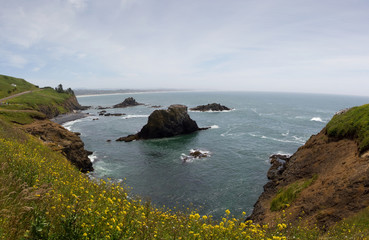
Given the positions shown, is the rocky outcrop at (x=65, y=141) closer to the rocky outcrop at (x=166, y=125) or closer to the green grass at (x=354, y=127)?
the rocky outcrop at (x=166, y=125)

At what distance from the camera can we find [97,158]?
Result: 134 ft

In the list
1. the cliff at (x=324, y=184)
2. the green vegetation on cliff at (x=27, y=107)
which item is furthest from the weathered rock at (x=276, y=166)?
the green vegetation on cliff at (x=27, y=107)

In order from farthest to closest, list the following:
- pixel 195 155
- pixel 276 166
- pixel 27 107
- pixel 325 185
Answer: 1. pixel 27 107
2. pixel 195 155
3. pixel 276 166
4. pixel 325 185

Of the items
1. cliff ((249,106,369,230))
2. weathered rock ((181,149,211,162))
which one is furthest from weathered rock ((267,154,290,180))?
weathered rock ((181,149,211,162))

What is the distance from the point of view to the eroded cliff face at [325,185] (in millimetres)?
15039

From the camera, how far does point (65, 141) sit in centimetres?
3444

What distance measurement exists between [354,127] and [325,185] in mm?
10858

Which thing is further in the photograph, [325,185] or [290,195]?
[290,195]

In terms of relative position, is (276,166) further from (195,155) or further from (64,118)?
(64,118)

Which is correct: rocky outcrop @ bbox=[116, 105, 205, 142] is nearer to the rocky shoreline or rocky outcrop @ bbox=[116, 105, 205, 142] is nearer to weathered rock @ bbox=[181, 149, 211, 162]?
weathered rock @ bbox=[181, 149, 211, 162]

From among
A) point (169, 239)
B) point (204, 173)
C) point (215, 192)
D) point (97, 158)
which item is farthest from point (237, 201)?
point (97, 158)

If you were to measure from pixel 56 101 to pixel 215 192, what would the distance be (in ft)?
353

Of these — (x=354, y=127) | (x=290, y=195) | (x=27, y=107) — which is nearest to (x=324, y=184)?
(x=290, y=195)

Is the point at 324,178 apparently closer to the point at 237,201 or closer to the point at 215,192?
the point at 237,201
